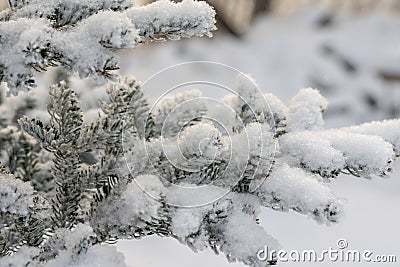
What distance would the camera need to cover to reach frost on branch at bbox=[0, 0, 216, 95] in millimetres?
490

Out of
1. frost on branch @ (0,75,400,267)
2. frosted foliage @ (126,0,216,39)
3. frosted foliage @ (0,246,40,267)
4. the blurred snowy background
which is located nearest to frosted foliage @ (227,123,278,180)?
frost on branch @ (0,75,400,267)

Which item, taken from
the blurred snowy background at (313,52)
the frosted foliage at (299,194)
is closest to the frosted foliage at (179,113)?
the frosted foliage at (299,194)

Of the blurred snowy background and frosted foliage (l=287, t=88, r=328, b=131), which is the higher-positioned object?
the blurred snowy background

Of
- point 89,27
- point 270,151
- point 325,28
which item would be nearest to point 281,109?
point 270,151

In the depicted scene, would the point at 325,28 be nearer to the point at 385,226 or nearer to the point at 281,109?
the point at 385,226

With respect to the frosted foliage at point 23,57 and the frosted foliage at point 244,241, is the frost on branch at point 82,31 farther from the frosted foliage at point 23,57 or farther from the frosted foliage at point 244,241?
the frosted foliage at point 244,241

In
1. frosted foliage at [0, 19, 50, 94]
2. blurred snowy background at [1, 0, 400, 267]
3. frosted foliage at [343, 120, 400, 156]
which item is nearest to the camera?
frosted foliage at [0, 19, 50, 94]

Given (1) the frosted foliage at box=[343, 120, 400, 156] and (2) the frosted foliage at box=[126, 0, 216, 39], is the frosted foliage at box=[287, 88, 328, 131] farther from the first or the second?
(2) the frosted foliage at box=[126, 0, 216, 39]

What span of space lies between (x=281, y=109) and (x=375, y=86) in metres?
3.74

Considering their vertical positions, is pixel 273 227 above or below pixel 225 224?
above

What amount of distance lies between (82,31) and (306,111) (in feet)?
0.89

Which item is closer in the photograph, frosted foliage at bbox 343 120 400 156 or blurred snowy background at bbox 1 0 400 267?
frosted foliage at bbox 343 120 400 156

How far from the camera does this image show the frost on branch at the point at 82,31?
490mm

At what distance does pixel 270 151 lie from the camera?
0.58 metres
